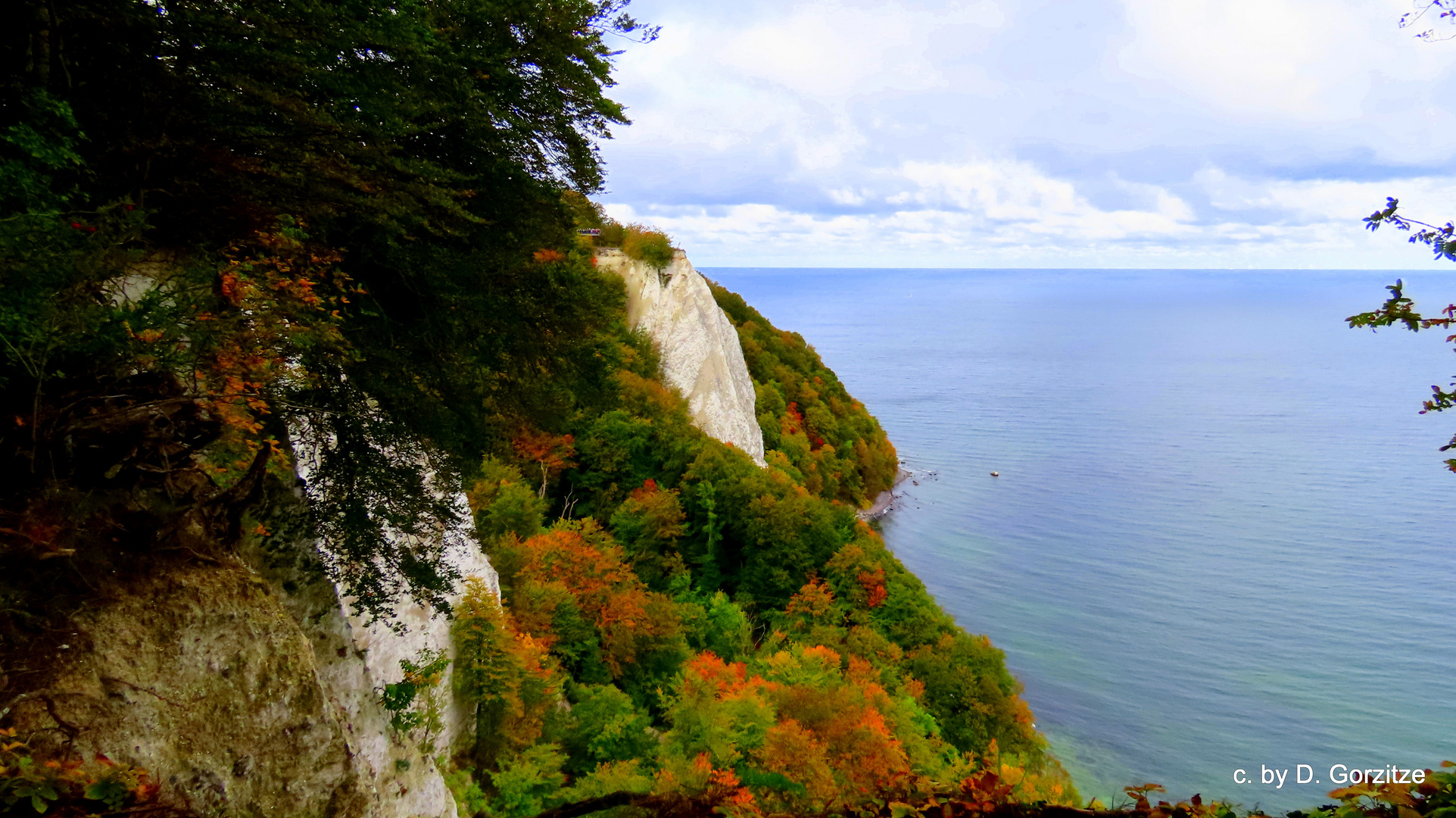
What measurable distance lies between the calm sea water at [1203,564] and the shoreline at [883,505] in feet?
4.58

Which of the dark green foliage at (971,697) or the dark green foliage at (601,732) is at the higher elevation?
the dark green foliage at (601,732)

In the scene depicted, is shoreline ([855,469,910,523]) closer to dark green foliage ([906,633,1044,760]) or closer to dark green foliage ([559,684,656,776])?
dark green foliage ([906,633,1044,760])

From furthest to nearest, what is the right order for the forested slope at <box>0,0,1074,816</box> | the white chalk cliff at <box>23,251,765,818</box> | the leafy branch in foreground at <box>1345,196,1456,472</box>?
the white chalk cliff at <box>23,251,765,818</box>, the forested slope at <box>0,0,1074,816</box>, the leafy branch in foreground at <box>1345,196,1456,472</box>

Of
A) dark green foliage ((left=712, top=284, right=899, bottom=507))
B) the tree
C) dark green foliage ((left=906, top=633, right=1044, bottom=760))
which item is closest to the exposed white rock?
the tree

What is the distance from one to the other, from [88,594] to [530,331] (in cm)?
711

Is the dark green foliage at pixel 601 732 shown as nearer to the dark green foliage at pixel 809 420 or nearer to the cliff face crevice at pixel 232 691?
the cliff face crevice at pixel 232 691

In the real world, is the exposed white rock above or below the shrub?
below

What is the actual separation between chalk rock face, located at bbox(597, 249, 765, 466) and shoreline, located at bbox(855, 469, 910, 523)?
57.3 ft

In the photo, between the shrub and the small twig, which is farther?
the shrub

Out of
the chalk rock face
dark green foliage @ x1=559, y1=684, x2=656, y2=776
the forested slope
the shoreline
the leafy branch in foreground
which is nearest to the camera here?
the leafy branch in foreground

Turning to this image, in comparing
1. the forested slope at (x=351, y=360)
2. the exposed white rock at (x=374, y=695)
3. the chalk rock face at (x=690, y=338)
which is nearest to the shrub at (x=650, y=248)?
the chalk rock face at (x=690, y=338)

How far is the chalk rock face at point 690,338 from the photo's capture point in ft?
131

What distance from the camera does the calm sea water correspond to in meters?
33.8

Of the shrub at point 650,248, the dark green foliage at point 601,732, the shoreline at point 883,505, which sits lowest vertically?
the dark green foliage at point 601,732
